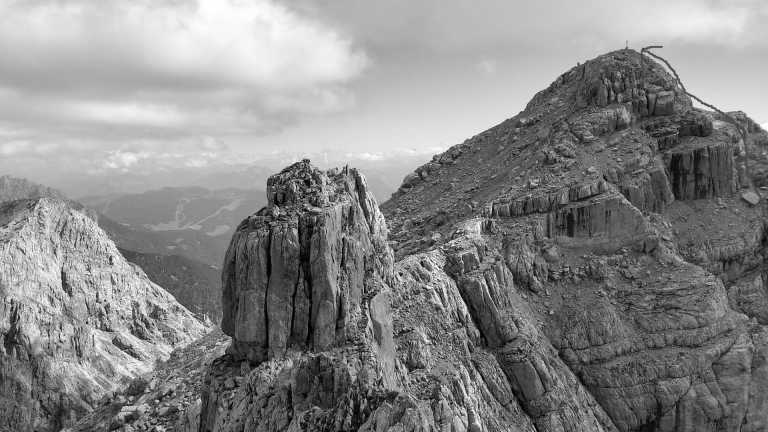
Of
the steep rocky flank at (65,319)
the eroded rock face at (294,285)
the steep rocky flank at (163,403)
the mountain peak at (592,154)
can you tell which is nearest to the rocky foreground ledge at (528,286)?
the eroded rock face at (294,285)

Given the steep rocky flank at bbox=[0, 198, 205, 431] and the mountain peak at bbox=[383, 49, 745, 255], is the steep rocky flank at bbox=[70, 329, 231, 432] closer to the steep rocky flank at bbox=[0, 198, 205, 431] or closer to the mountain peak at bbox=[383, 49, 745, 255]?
the mountain peak at bbox=[383, 49, 745, 255]

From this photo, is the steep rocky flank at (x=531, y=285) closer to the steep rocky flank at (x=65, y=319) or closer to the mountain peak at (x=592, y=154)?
the mountain peak at (x=592, y=154)

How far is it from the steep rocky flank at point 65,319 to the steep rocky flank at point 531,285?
2531 inches

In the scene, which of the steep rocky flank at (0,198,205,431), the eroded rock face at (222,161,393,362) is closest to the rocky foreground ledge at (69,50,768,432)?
the eroded rock face at (222,161,393,362)

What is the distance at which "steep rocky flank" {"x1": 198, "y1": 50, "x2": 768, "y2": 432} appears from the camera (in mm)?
29109

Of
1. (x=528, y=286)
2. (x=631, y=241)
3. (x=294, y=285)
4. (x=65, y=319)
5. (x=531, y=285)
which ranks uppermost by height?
(x=631, y=241)

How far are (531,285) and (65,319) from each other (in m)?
86.7

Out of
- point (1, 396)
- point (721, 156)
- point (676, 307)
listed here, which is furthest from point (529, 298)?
point (1, 396)

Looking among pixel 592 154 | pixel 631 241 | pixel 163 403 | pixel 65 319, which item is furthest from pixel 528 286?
pixel 65 319

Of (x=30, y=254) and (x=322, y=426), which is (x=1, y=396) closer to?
(x=30, y=254)

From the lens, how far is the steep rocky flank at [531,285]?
29109 millimetres

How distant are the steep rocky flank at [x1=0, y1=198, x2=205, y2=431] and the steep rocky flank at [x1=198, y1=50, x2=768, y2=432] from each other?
64279 mm

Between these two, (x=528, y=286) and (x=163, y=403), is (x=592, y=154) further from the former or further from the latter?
(x=163, y=403)

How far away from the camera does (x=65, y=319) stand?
92.4m
